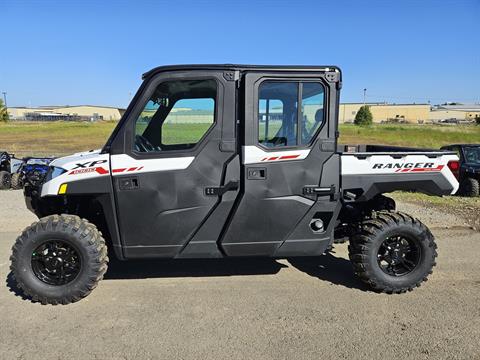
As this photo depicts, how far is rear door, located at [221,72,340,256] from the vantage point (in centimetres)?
412

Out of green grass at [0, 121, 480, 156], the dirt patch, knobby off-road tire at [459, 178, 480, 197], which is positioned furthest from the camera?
green grass at [0, 121, 480, 156]

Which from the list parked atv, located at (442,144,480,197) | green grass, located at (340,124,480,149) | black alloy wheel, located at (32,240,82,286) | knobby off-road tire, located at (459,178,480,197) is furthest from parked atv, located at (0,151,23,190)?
green grass, located at (340,124,480,149)

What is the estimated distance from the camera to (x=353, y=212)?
4945mm

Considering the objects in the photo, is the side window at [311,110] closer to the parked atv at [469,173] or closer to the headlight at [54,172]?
the headlight at [54,172]

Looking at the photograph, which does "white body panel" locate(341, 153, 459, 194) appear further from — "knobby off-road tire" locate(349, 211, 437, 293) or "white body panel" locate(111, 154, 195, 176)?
"white body panel" locate(111, 154, 195, 176)

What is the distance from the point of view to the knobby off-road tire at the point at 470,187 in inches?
439

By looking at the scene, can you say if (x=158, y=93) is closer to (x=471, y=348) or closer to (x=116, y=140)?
(x=116, y=140)

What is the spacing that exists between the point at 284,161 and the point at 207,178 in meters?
0.77

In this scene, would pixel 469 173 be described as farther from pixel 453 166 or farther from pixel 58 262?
pixel 58 262

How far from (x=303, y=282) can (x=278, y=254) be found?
60cm

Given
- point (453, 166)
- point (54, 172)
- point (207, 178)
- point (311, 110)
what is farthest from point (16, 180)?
point (453, 166)

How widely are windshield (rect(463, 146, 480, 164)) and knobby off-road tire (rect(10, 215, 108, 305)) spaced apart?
1131cm

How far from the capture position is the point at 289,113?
4.20 m

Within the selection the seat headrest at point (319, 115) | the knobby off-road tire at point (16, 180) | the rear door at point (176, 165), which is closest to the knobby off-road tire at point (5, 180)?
the knobby off-road tire at point (16, 180)
